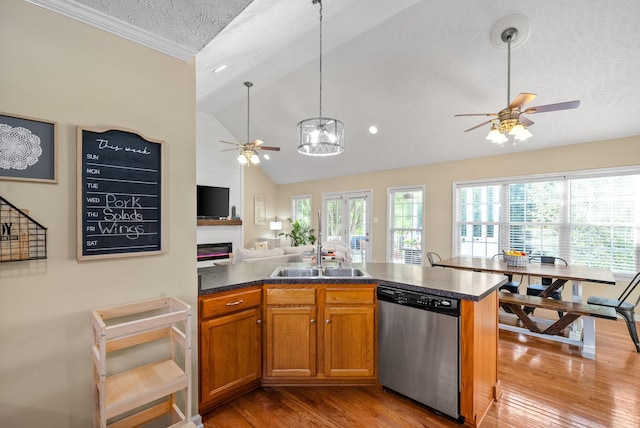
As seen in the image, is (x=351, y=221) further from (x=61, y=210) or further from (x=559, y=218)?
(x=61, y=210)

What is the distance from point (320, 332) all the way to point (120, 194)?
5.52 ft

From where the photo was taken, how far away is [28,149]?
4.40 ft

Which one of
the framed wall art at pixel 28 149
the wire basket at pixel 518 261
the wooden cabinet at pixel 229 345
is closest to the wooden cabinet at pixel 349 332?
the wooden cabinet at pixel 229 345

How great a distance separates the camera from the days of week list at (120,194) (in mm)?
1506

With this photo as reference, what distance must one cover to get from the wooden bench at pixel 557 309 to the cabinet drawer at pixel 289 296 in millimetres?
2400

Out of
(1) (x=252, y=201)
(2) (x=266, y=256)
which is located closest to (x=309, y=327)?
(2) (x=266, y=256)

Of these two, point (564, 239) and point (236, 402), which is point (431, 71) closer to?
point (564, 239)

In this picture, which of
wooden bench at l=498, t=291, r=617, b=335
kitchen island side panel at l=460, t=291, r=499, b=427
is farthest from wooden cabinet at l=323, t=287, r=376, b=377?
wooden bench at l=498, t=291, r=617, b=335

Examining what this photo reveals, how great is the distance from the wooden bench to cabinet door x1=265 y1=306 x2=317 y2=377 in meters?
2.37

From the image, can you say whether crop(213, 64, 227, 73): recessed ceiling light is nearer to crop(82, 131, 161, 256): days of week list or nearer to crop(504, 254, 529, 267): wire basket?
crop(82, 131, 161, 256): days of week list

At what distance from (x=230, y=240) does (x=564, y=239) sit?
6664 mm

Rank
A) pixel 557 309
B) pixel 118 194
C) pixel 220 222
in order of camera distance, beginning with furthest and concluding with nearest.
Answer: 1. pixel 220 222
2. pixel 557 309
3. pixel 118 194

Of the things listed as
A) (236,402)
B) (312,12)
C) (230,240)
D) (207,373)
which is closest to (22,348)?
(207,373)

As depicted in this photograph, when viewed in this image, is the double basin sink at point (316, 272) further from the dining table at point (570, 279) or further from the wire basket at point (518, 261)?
the wire basket at point (518, 261)
